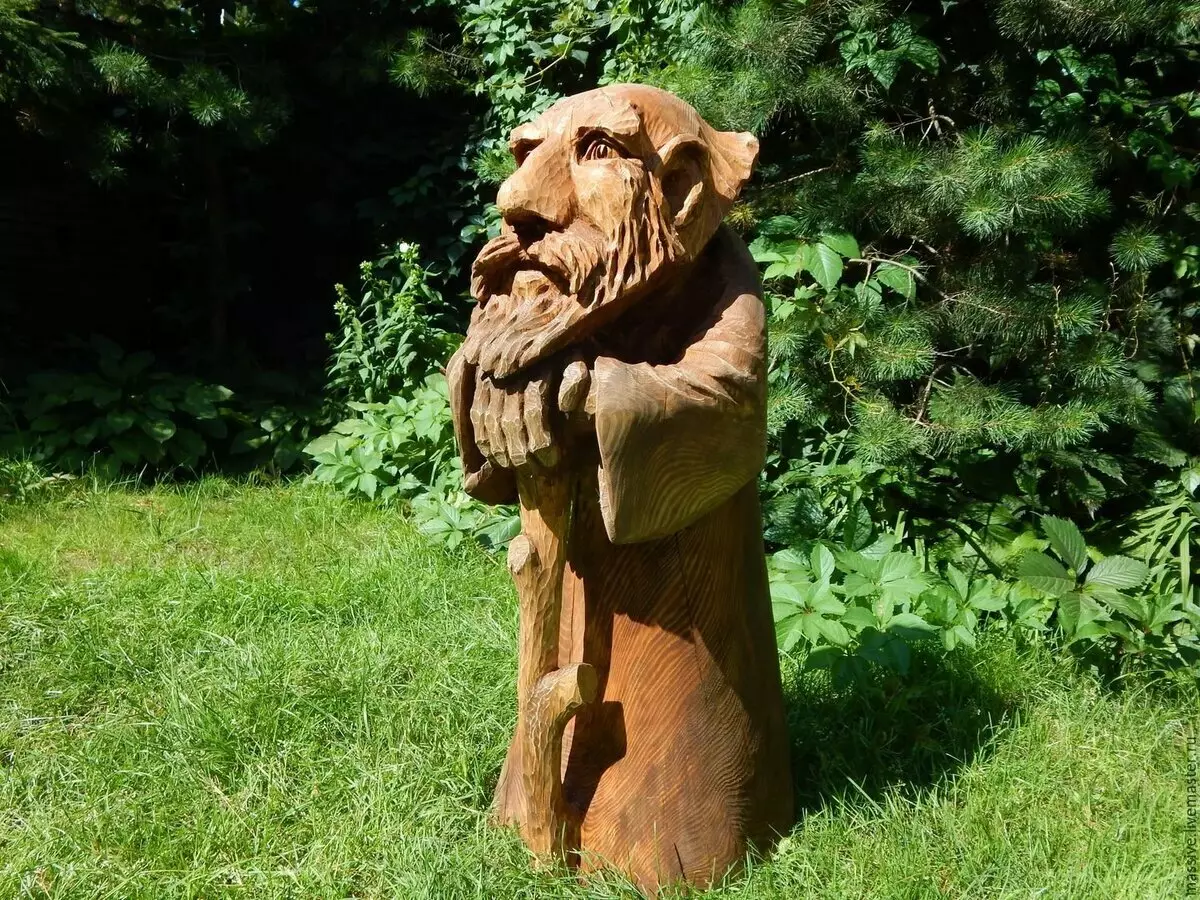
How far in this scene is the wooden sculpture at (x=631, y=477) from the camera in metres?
1.70

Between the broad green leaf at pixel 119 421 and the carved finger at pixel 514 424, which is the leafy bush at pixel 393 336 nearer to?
the broad green leaf at pixel 119 421

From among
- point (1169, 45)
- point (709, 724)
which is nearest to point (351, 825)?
point (709, 724)

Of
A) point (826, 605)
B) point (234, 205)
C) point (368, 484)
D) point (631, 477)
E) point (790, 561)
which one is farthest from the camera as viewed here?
point (234, 205)

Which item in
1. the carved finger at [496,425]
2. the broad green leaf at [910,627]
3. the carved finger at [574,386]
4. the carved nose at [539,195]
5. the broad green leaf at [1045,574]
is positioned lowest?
the broad green leaf at [910,627]

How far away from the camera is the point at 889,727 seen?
2.66 meters

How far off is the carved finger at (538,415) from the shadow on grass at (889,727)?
3.65ft

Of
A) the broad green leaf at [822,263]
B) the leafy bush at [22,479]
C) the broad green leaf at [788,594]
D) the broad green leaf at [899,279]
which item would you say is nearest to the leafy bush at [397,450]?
the leafy bush at [22,479]

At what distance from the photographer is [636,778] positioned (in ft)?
6.53

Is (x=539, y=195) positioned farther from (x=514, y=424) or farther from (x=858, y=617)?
(x=858, y=617)

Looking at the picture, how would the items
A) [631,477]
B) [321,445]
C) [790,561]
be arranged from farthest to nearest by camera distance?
[321,445], [790,561], [631,477]

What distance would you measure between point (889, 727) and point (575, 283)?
1.61 meters

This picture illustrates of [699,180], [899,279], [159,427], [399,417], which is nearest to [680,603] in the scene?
[699,180]

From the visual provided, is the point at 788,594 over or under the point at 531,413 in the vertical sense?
under

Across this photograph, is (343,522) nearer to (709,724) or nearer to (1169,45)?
(709,724)
